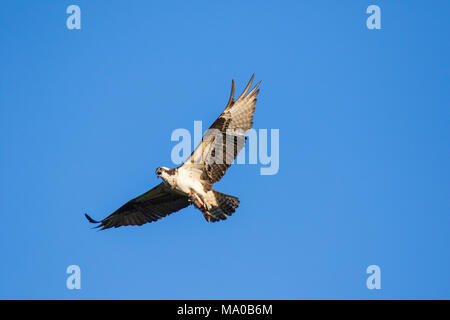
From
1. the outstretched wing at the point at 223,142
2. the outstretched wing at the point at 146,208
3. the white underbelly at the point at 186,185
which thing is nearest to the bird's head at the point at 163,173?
the white underbelly at the point at 186,185

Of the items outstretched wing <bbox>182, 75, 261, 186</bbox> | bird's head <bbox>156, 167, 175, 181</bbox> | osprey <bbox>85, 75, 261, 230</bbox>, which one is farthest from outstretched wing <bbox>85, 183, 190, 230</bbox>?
outstretched wing <bbox>182, 75, 261, 186</bbox>

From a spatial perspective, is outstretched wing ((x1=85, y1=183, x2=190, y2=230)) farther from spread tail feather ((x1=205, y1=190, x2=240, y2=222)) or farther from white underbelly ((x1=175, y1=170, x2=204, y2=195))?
spread tail feather ((x1=205, y1=190, x2=240, y2=222))

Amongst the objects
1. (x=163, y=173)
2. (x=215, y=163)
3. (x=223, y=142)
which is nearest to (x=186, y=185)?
(x=163, y=173)

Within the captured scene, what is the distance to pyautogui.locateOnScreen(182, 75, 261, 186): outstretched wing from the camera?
13125mm

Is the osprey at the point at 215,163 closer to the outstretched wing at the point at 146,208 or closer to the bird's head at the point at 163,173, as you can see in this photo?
the bird's head at the point at 163,173

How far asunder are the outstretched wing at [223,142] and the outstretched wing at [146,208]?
3.46 ft

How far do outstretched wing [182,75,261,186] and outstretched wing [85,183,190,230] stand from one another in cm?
105

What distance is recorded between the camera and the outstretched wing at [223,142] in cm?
1312

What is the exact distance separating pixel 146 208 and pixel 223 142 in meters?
2.41

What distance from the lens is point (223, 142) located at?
1316cm

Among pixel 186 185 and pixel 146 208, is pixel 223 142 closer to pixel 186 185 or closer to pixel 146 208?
pixel 186 185
